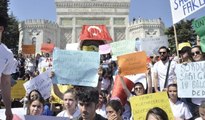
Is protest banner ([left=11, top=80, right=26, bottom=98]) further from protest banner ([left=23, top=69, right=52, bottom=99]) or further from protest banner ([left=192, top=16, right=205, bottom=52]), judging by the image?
protest banner ([left=192, top=16, right=205, bottom=52])

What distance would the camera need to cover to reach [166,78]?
652cm

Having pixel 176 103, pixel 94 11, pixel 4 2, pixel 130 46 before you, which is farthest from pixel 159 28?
pixel 176 103

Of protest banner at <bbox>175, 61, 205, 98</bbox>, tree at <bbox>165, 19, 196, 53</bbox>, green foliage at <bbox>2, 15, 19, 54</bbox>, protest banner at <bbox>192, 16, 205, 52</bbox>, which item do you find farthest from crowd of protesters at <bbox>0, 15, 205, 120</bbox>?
green foliage at <bbox>2, 15, 19, 54</bbox>

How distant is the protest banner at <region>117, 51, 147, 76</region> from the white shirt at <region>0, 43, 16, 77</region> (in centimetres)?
312

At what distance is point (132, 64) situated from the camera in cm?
673

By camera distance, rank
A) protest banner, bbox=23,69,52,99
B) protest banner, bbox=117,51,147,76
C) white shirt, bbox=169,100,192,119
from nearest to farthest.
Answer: white shirt, bbox=169,100,192,119 < protest banner, bbox=23,69,52,99 < protest banner, bbox=117,51,147,76

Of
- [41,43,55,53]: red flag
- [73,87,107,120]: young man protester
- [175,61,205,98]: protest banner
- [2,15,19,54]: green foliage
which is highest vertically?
[2,15,19,54]: green foliage

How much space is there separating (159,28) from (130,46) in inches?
1316

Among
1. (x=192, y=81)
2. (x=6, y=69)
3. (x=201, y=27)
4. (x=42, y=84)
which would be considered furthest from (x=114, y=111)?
(x=201, y=27)

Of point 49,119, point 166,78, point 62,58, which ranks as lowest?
point 49,119

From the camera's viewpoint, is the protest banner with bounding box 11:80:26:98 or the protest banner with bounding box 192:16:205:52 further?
the protest banner with bounding box 11:80:26:98

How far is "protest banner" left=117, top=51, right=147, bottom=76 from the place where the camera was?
6.71m

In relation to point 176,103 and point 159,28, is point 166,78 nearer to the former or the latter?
point 176,103

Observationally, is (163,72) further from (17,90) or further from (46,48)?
(46,48)
